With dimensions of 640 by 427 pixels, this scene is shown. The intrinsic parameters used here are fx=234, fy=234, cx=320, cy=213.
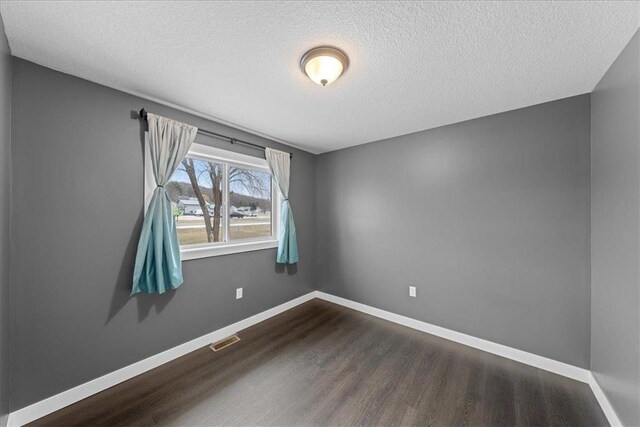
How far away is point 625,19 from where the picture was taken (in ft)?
3.97

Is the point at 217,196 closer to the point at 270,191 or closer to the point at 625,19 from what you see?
the point at 270,191

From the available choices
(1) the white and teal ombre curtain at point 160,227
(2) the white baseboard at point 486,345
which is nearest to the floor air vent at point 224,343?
(1) the white and teal ombre curtain at point 160,227

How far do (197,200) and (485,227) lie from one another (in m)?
3.01

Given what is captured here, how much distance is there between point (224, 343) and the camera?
246 centimetres

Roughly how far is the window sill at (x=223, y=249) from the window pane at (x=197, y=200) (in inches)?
5.0

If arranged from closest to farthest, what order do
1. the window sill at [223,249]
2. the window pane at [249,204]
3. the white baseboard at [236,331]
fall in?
the white baseboard at [236,331] < the window sill at [223,249] < the window pane at [249,204]

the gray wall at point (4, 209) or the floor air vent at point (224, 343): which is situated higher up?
the gray wall at point (4, 209)

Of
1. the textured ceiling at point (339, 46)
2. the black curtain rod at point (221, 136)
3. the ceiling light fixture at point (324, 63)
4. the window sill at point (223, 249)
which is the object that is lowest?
A: the window sill at point (223, 249)

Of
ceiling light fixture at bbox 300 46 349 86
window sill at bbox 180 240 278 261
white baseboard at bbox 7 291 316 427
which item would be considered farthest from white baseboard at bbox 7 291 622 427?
ceiling light fixture at bbox 300 46 349 86

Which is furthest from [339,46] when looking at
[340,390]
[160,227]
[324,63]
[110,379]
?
[110,379]

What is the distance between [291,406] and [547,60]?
2.92 meters

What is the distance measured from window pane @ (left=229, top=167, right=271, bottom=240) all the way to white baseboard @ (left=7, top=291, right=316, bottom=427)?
105cm

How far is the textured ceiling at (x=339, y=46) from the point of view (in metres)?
1.19

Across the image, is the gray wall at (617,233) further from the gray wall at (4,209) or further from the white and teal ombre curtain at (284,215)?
the gray wall at (4,209)
